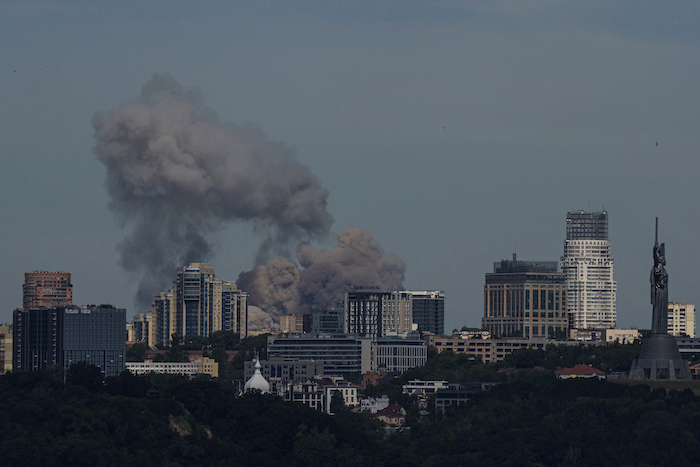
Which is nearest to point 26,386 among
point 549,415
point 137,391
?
point 137,391

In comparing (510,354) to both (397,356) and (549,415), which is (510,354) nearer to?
(397,356)

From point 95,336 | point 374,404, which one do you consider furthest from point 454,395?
point 95,336

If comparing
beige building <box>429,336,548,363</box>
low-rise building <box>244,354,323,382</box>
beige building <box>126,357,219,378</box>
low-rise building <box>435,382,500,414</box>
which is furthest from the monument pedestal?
beige building <box>429,336,548,363</box>

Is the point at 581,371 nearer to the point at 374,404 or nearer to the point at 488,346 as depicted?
the point at 374,404

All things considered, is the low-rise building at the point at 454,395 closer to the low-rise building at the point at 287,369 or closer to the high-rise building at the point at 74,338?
the low-rise building at the point at 287,369

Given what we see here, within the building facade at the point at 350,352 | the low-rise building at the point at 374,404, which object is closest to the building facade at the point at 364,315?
the building facade at the point at 350,352

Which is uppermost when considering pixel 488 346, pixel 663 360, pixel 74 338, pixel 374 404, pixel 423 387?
pixel 74 338

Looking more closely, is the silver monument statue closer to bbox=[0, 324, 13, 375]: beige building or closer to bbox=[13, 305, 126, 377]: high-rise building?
bbox=[13, 305, 126, 377]: high-rise building
